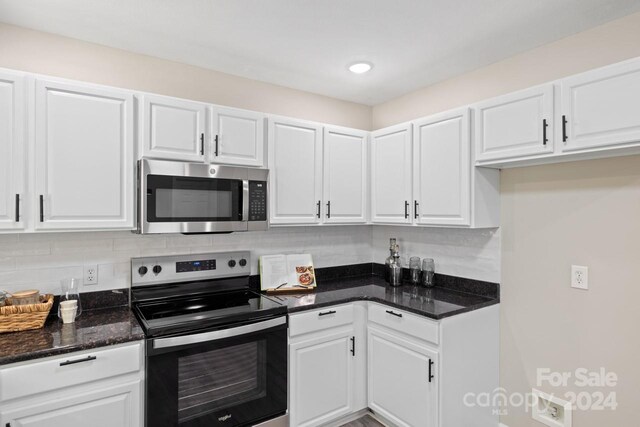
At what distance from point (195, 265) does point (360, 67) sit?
180 centimetres

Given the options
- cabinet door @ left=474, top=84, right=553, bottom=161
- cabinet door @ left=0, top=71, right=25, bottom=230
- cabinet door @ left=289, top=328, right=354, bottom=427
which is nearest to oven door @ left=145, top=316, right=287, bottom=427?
cabinet door @ left=289, top=328, right=354, bottom=427

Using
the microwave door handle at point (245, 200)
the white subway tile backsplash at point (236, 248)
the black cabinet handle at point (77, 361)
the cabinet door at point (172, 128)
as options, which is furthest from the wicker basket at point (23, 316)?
the microwave door handle at point (245, 200)

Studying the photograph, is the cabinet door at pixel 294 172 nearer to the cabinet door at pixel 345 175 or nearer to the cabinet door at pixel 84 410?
the cabinet door at pixel 345 175

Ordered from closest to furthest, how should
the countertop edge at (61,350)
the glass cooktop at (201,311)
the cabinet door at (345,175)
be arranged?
the countertop edge at (61,350) < the glass cooktop at (201,311) < the cabinet door at (345,175)

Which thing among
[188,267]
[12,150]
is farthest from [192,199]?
[12,150]

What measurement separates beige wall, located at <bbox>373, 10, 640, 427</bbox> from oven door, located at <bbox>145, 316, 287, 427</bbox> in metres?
1.55

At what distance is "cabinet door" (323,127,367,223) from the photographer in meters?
2.82

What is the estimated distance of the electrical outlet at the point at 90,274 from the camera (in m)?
2.18

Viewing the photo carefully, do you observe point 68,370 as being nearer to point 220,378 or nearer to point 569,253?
point 220,378

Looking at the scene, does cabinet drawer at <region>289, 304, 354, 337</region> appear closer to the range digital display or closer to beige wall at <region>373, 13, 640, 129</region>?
the range digital display

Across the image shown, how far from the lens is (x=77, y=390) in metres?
1.66

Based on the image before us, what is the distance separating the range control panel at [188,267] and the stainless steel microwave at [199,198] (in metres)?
0.36

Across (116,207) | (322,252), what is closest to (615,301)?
(322,252)

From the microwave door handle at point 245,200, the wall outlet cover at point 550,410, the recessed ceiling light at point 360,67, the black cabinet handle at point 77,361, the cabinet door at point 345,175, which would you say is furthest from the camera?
the cabinet door at point 345,175
